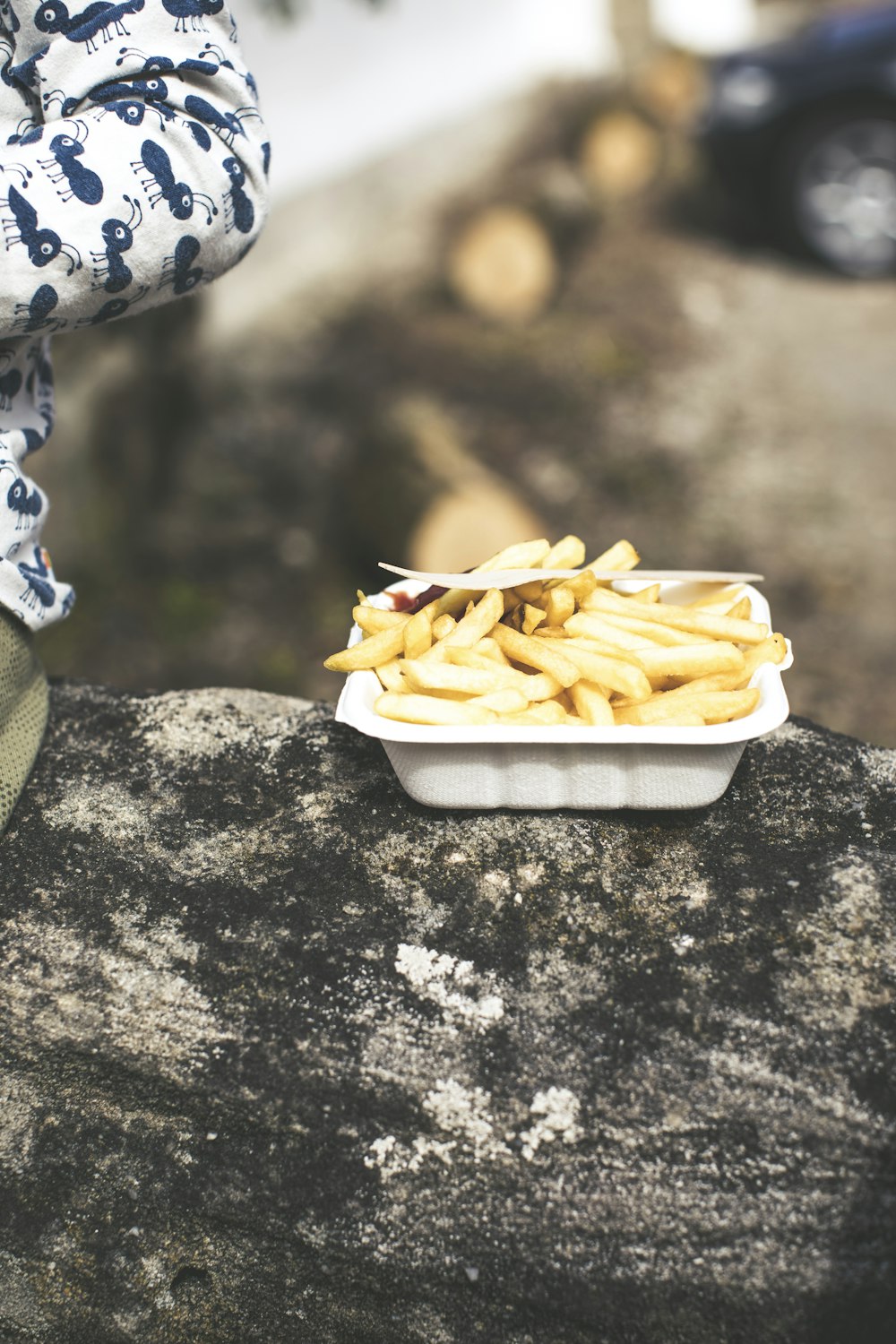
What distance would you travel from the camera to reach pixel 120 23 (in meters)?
1.81

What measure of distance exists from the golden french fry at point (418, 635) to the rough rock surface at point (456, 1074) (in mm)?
364

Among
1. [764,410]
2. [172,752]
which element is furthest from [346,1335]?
[764,410]

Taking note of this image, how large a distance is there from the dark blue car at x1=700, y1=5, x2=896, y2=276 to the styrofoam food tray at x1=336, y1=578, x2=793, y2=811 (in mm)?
7109

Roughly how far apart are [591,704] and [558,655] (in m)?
0.10

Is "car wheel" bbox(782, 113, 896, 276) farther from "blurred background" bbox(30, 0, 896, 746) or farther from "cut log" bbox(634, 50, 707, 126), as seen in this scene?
"cut log" bbox(634, 50, 707, 126)

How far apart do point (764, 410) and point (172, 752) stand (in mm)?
5603

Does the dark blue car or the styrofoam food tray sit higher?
the styrofoam food tray

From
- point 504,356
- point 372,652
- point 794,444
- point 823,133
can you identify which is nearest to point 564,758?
point 372,652

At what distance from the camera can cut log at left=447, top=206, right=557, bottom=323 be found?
790 cm

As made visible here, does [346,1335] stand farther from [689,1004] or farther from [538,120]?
[538,120]

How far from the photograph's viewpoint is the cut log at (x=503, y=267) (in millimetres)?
7902

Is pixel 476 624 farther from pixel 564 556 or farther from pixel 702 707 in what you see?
pixel 702 707

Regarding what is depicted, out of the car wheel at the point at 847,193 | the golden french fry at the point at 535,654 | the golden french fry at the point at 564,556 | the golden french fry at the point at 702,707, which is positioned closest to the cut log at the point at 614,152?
the car wheel at the point at 847,193

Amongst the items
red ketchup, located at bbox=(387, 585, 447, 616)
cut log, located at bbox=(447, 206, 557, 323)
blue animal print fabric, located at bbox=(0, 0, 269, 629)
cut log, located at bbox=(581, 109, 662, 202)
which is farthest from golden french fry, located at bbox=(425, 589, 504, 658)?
cut log, located at bbox=(581, 109, 662, 202)
